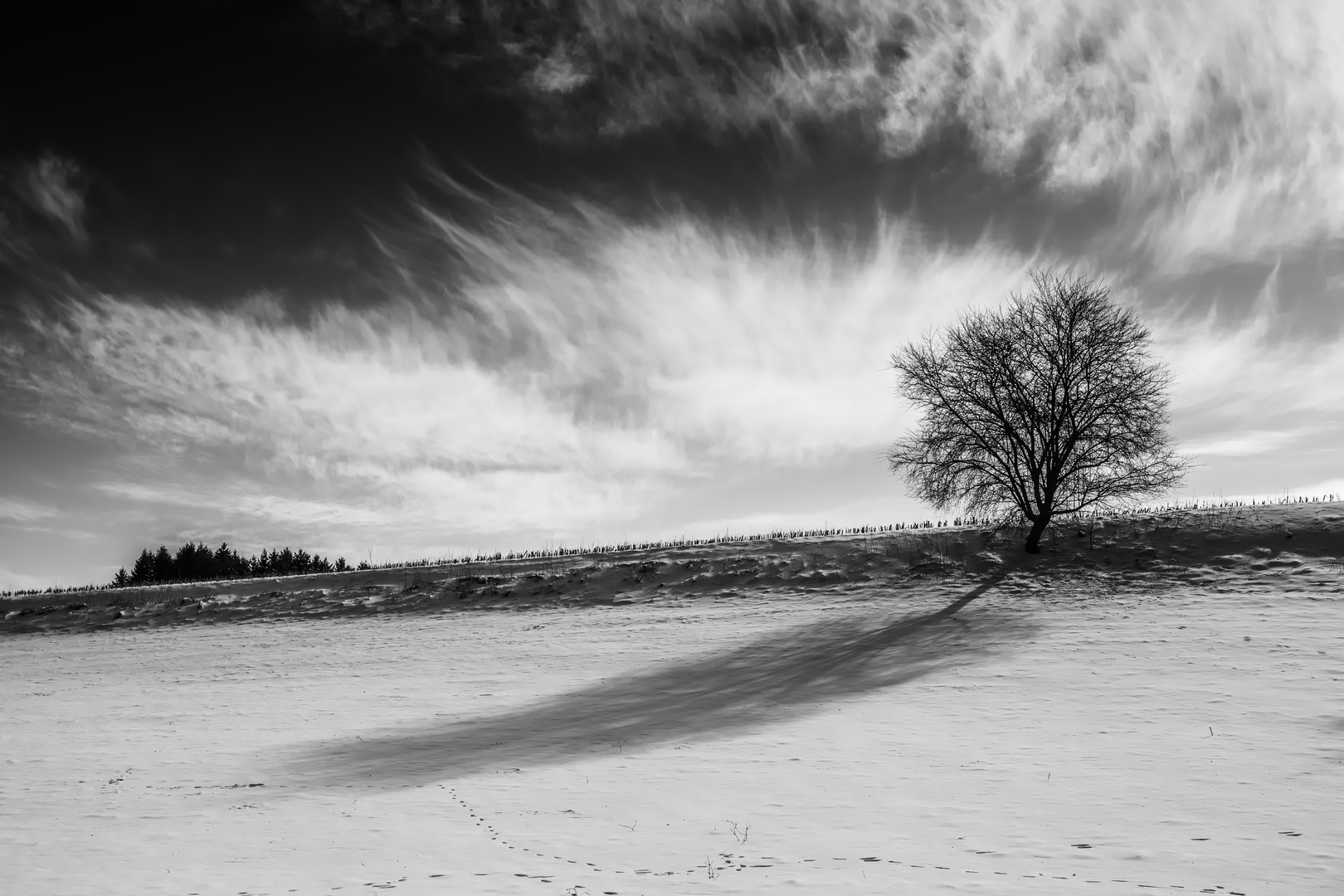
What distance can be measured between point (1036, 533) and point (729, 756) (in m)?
20.9

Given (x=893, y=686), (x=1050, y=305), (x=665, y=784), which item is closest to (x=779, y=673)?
(x=893, y=686)

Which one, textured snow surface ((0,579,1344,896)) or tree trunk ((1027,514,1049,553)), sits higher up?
tree trunk ((1027,514,1049,553))

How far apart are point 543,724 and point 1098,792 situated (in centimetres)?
843

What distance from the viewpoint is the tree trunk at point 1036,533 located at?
90.2ft

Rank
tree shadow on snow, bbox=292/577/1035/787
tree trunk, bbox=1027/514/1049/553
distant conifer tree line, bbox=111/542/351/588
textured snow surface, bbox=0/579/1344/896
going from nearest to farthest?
textured snow surface, bbox=0/579/1344/896
tree shadow on snow, bbox=292/577/1035/787
tree trunk, bbox=1027/514/1049/553
distant conifer tree line, bbox=111/542/351/588

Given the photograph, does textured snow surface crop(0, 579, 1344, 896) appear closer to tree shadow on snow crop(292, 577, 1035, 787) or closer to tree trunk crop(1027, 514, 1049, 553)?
tree shadow on snow crop(292, 577, 1035, 787)

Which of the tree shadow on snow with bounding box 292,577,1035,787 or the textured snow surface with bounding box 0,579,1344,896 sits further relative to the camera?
the tree shadow on snow with bounding box 292,577,1035,787

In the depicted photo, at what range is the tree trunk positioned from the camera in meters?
27.5

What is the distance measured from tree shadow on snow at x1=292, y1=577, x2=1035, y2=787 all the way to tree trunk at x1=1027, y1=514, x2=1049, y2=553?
25.5 ft

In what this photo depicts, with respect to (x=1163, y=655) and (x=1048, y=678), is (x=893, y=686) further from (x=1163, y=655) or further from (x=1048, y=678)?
(x=1163, y=655)

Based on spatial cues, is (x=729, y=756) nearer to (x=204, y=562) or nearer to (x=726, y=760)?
(x=726, y=760)

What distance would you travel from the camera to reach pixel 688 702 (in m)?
14.5

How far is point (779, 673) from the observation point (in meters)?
16.5

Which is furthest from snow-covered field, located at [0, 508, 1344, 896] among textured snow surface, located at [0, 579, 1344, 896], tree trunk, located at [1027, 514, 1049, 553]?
tree trunk, located at [1027, 514, 1049, 553]
